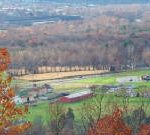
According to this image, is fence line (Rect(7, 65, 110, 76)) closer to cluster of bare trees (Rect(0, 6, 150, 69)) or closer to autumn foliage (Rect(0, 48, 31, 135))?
cluster of bare trees (Rect(0, 6, 150, 69))

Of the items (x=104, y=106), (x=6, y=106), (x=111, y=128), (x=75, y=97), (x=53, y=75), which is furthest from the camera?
(x=53, y=75)

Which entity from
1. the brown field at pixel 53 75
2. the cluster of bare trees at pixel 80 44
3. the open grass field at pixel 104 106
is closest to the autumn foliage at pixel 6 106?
the open grass field at pixel 104 106

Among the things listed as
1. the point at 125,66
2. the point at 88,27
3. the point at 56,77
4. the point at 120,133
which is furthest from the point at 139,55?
the point at 120,133

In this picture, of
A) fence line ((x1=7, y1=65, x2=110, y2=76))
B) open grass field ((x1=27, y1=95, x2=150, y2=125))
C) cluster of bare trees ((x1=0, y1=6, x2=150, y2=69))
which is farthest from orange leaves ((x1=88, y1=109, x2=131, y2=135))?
cluster of bare trees ((x1=0, y1=6, x2=150, y2=69))

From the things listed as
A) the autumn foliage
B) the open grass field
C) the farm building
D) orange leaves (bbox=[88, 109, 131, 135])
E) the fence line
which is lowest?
the fence line

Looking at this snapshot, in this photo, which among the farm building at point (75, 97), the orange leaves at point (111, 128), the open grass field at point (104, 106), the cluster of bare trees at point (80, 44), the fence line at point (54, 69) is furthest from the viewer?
the cluster of bare trees at point (80, 44)

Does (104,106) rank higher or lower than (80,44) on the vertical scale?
higher

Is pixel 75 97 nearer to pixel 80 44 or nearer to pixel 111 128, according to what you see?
pixel 111 128

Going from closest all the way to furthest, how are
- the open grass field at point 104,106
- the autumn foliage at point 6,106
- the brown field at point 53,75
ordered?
Answer: the autumn foliage at point 6,106, the open grass field at point 104,106, the brown field at point 53,75

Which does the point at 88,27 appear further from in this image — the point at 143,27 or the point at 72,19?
the point at 72,19

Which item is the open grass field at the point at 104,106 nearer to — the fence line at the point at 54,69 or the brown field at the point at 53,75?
the brown field at the point at 53,75

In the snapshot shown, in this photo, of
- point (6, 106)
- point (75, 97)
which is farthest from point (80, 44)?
point (6, 106)
